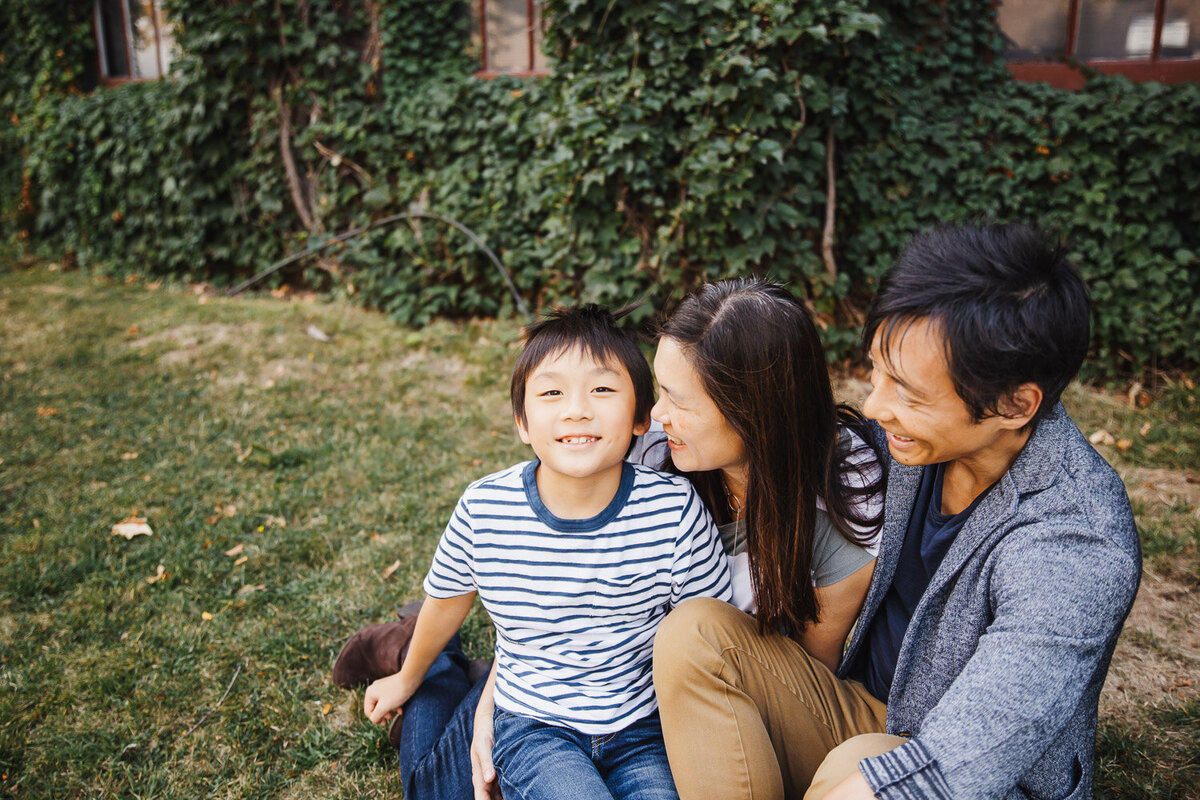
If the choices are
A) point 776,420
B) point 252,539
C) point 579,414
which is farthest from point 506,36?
point 776,420

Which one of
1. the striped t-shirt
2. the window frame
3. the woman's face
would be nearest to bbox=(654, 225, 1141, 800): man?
the striped t-shirt

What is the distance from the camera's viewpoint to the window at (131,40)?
26.1 feet

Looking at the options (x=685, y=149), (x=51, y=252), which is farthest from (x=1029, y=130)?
(x=51, y=252)

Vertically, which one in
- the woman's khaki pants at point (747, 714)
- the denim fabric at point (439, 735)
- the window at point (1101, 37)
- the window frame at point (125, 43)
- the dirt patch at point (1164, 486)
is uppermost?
the window frame at point (125, 43)

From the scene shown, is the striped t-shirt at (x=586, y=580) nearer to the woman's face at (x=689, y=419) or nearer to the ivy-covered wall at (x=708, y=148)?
the woman's face at (x=689, y=419)

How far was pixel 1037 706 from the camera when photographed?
3.89 ft

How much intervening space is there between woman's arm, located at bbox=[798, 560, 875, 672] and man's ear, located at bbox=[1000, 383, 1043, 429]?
0.48 metres

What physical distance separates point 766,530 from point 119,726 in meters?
1.87

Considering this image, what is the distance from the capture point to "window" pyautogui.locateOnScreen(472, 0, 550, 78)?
5898mm

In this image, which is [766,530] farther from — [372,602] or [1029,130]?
[1029,130]

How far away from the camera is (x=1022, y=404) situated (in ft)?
4.48

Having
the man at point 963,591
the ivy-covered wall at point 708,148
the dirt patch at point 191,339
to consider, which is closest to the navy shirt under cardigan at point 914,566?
the man at point 963,591

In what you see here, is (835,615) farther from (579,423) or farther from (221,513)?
(221,513)

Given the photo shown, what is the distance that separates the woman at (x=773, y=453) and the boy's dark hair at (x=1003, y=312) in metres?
0.34
